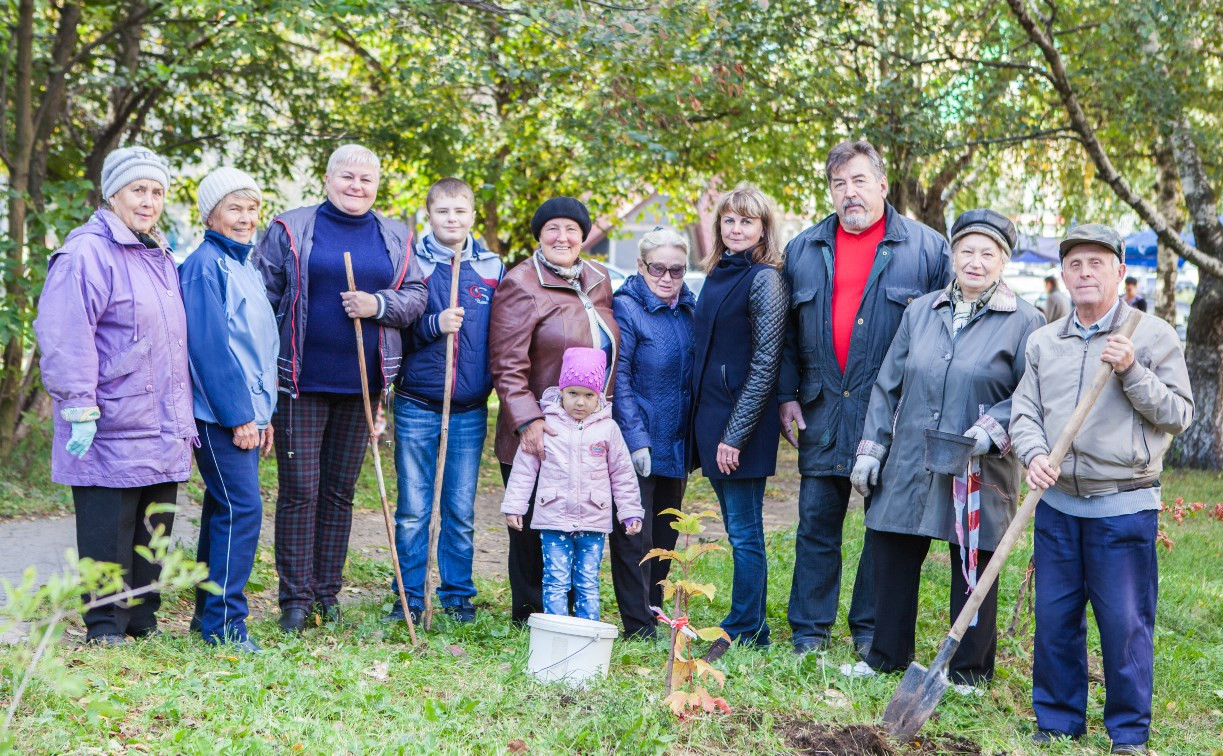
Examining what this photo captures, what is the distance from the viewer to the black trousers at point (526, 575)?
523 cm

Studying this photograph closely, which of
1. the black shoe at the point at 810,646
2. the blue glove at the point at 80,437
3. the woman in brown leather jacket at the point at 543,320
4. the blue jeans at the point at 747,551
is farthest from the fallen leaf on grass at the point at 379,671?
the black shoe at the point at 810,646

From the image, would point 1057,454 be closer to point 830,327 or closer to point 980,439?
point 980,439

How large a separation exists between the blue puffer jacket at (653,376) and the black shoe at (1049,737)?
5.98 ft

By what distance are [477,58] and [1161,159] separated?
7.77 m

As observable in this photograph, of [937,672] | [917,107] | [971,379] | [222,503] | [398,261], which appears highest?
[917,107]

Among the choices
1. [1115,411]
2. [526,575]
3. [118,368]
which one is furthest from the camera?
[526,575]

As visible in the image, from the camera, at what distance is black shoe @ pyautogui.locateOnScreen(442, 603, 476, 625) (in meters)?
5.30

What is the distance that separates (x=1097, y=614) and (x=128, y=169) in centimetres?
396

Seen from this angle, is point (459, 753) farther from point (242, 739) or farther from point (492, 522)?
point (492, 522)

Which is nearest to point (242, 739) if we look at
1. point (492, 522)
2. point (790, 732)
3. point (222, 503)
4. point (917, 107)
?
point (222, 503)

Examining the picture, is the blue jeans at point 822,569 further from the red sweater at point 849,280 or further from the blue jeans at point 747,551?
the red sweater at point 849,280

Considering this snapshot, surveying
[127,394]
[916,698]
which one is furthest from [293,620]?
[916,698]

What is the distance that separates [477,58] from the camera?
9.04 m

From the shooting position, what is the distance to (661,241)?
5.13 metres
